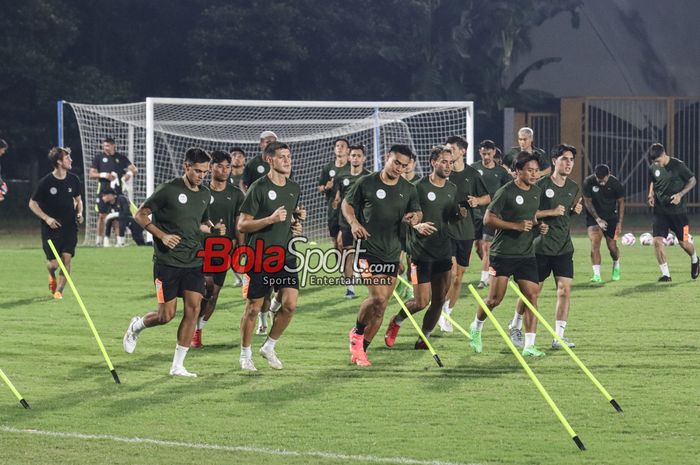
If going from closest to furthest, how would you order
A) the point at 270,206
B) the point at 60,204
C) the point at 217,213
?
the point at 270,206 < the point at 217,213 < the point at 60,204

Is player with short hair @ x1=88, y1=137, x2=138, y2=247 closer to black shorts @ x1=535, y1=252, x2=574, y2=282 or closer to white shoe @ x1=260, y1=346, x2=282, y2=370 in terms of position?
black shorts @ x1=535, y1=252, x2=574, y2=282

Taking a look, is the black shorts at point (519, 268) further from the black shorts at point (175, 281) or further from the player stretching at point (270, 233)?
the black shorts at point (175, 281)

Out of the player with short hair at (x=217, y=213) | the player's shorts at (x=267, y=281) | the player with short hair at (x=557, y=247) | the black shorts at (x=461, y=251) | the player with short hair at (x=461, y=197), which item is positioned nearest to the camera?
the player's shorts at (x=267, y=281)

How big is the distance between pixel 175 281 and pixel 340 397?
2117 mm

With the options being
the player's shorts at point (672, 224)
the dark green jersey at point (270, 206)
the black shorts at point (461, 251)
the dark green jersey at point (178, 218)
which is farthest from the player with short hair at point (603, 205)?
the dark green jersey at point (178, 218)

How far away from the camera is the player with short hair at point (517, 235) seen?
14.2 meters

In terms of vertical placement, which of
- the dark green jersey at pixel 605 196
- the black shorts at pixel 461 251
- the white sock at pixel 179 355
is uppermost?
the dark green jersey at pixel 605 196

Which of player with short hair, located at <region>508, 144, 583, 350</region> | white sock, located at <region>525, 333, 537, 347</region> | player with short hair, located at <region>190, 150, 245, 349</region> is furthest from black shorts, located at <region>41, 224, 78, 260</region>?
white sock, located at <region>525, 333, 537, 347</region>

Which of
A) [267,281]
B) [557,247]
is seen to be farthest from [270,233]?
[557,247]

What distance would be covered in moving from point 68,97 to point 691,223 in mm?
18353

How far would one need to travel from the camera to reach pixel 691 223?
38781 millimetres

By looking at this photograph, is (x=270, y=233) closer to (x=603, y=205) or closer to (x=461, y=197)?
(x=461, y=197)

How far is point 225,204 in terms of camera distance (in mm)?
15203

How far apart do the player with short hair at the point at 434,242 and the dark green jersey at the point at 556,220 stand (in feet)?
3.18
